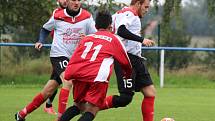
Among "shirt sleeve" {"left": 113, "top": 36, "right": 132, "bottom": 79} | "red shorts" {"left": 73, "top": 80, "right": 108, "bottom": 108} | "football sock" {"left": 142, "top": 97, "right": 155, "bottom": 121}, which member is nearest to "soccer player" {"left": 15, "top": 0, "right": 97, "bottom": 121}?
"football sock" {"left": 142, "top": 97, "right": 155, "bottom": 121}

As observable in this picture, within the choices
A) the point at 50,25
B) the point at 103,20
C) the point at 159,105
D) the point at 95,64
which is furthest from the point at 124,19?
the point at 159,105

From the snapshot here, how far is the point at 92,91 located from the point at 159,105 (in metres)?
6.05

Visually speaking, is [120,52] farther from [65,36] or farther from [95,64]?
[65,36]

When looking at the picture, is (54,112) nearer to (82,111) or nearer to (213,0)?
(82,111)

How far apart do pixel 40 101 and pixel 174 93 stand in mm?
7529

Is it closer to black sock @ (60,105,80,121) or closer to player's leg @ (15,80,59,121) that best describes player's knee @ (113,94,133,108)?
black sock @ (60,105,80,121)

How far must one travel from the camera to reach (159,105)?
13.6 m

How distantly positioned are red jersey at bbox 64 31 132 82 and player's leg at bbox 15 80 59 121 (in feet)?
7.37

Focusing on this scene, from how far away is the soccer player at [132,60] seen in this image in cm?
889

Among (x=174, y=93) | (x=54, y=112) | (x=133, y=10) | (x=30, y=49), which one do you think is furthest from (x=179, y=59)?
(x=133, y=10)

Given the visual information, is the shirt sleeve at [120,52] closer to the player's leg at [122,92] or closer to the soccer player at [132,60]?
the soccer player at [132,60]

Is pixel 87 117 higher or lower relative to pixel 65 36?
lower

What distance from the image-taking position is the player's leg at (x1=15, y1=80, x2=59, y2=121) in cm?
990

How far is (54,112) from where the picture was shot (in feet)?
37.8
